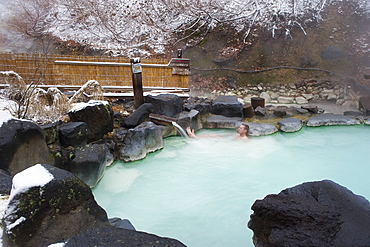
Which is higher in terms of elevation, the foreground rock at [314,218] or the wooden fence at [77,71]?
the wooden fence at [77,71]

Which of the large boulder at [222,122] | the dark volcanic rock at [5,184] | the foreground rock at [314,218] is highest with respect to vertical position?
the dark volcanic rock at [5,184]

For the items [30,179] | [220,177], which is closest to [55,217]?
[30,179]

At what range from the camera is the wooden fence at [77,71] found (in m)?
5.76

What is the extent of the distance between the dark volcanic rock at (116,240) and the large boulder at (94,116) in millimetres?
2617

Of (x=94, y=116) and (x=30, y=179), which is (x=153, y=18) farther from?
(x=30, y=179)

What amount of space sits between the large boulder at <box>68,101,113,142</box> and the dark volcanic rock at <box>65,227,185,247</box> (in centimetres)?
262

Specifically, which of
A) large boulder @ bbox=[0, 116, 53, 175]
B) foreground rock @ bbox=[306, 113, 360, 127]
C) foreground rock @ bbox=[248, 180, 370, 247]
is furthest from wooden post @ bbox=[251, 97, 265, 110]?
large boulder @ bbox=[0, 116, 53, 175]

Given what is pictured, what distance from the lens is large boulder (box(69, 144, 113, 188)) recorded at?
298 centimetres

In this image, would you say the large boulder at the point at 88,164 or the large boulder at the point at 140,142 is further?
the large boulder at the point at 140,142

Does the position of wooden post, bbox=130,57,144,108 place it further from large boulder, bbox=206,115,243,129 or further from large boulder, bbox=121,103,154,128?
large boulder, bbox=206,115,243,129

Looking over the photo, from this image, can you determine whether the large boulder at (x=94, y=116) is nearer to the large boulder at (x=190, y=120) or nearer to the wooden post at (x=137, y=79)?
the wooden post at (x=137, y=79)

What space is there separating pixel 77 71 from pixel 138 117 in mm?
2546

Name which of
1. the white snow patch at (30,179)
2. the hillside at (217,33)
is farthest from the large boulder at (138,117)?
the hillside at (217,33)

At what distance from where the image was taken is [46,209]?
152 centimetres
